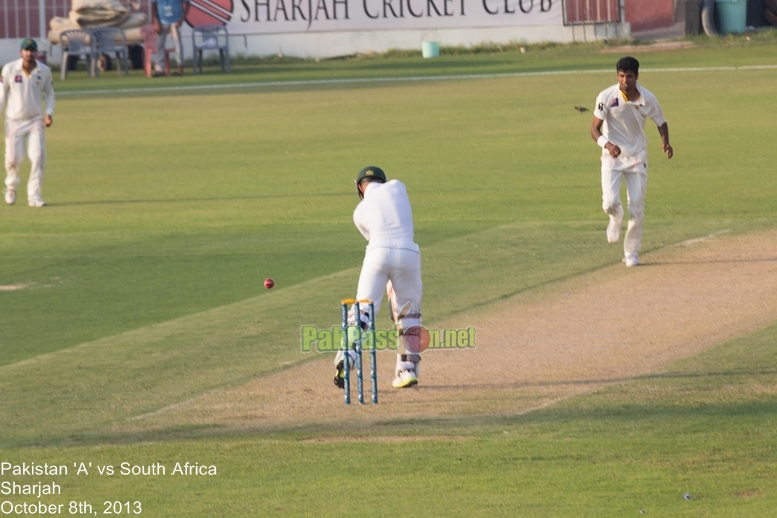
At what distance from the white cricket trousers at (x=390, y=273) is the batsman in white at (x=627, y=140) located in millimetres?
5065

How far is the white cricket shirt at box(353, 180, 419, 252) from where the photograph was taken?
919cm

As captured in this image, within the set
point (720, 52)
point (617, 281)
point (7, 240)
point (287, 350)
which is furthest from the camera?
point (720, 52)

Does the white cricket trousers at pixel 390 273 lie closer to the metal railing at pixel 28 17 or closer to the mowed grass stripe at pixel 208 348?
the mowed grass stripe at pixel 208 348

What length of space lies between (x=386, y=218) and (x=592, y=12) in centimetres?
3484

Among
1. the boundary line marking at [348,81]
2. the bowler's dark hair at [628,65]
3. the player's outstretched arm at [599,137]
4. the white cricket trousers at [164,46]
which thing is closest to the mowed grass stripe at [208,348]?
the player's outstretched arm at [599,137]

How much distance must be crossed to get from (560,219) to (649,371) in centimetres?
812

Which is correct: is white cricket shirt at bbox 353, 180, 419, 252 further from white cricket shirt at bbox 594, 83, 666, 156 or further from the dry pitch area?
white cricket shirt at bbox 594, 83, 666, 156

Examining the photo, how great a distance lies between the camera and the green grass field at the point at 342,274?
7754 mm

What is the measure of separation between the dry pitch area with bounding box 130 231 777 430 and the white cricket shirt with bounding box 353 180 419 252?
3.73ft

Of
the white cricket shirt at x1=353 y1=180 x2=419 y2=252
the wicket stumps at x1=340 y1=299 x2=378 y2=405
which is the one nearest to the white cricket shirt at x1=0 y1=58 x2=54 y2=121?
the white cricket shirt at x1=353 y1=180 x2=419 y2=252

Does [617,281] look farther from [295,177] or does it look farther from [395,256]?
[295,177]

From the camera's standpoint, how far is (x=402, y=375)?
963cm

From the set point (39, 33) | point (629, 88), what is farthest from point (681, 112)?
point (39, 33)

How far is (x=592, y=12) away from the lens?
42594 millimetres
